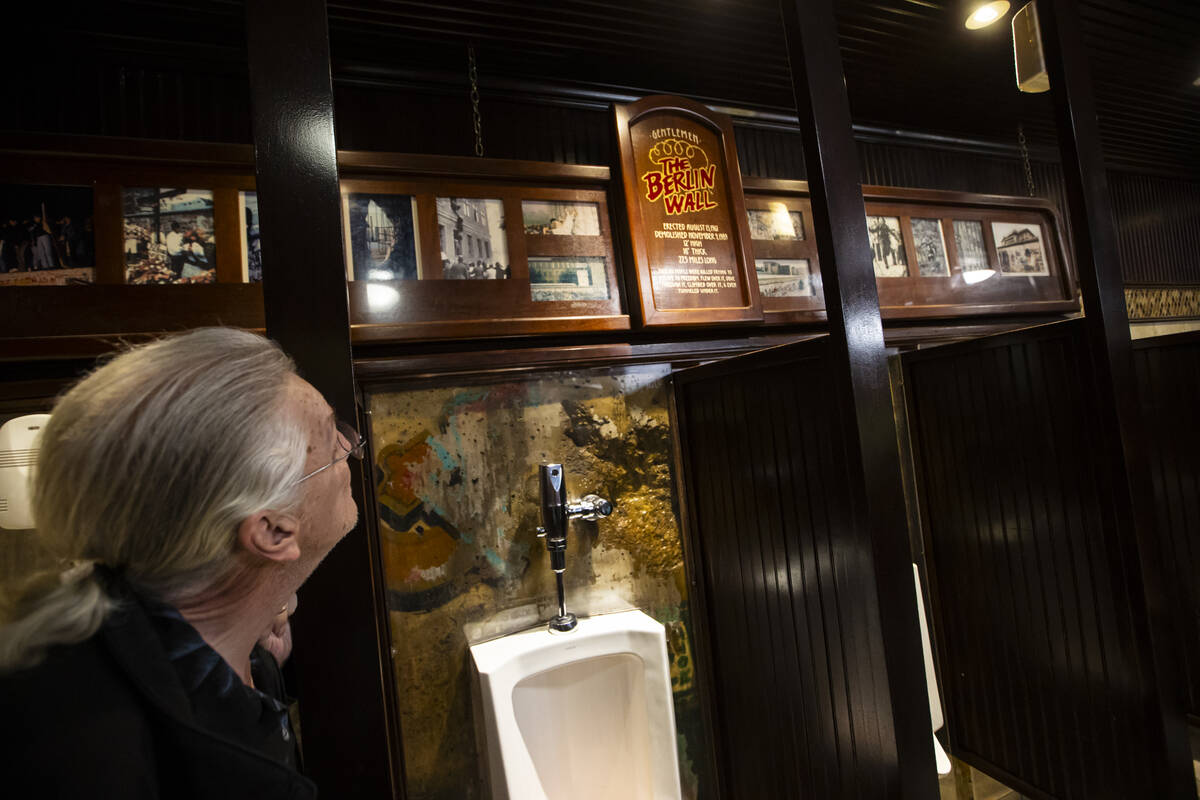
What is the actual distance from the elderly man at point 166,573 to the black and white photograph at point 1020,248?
3255mm

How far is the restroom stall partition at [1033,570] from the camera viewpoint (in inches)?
61.9

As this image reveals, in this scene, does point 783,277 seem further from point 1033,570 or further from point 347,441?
point 347,441

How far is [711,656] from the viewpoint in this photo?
2.21 metres

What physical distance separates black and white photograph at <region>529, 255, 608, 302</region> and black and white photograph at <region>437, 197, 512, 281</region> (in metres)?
0.11

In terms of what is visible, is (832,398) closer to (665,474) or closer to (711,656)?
(665,474)

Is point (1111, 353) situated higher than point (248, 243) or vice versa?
point (248, 243)

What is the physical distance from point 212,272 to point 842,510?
6.28ft

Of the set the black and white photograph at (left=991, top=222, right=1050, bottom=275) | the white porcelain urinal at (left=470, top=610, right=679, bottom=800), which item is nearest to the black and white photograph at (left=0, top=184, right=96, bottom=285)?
the white porcelain urinal at (left=470, top=610, right=679, bottom=800)

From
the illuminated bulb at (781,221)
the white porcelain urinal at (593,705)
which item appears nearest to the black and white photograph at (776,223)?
the illuminated bulb at (781,221)

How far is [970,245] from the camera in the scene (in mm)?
2844

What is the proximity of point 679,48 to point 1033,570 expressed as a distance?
2181 mm

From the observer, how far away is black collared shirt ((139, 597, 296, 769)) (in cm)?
70

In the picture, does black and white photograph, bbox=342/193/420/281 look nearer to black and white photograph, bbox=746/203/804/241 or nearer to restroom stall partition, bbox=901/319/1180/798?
black and white photograph, bbox=746/203/804/241

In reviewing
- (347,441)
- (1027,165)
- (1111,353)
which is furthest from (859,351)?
(1027,165)
